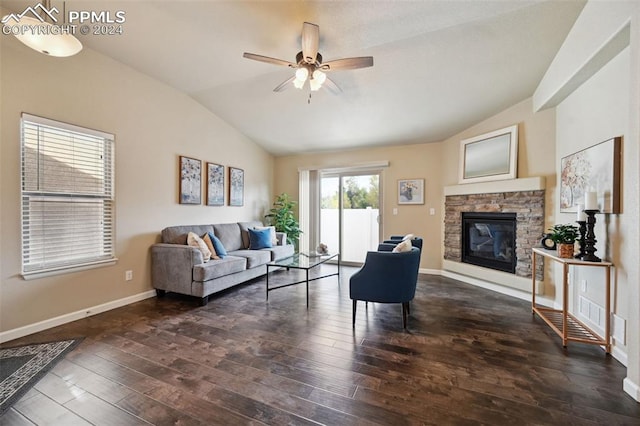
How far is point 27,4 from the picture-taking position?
7.51ft

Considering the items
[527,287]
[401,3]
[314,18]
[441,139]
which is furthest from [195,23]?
[527,287]

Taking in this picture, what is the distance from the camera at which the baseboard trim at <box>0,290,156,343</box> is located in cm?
231

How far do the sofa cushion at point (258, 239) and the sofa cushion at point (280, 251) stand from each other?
142 millimetres

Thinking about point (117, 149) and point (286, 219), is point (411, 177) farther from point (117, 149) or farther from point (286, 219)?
point (117, 149)

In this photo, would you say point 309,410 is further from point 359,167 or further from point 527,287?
point 359,167

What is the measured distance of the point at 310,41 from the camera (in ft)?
7.34

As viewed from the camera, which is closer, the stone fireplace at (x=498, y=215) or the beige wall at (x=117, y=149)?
the beige wall at (x=117, y=149)

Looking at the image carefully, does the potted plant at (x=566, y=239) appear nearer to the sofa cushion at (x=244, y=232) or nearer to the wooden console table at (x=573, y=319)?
the wooden console table at (x=573, y=319)

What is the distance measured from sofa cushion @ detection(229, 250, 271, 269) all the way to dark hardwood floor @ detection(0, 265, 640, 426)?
1049mm

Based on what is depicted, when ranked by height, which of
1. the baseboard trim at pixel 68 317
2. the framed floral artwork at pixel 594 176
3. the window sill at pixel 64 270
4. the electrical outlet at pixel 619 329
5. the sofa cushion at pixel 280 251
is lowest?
the baseboard trim at pixel 68 317

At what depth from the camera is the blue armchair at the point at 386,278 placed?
2.50 m

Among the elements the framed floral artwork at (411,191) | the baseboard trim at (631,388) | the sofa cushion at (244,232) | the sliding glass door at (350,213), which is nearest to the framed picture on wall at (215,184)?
the sofa cushion at (244,232)

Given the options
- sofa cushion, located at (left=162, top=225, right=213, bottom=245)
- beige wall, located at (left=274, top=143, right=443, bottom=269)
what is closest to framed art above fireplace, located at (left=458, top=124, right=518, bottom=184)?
beige wall, located at (left=274, top=143, right=443, bottom=269)

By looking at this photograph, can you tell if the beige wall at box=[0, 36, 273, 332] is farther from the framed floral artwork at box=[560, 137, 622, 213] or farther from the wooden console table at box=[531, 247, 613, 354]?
the framed floral artwork at box=[560, 137, 622, 213]
